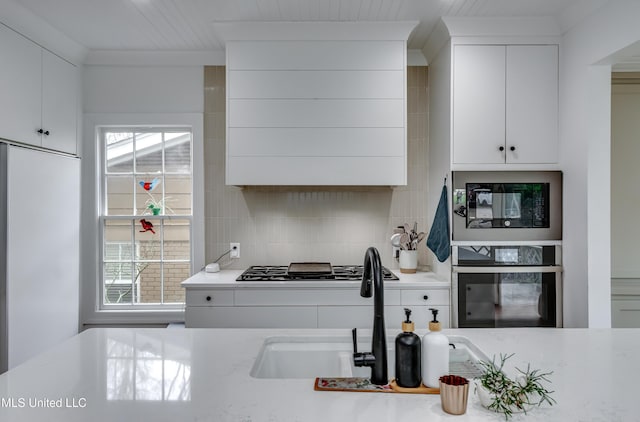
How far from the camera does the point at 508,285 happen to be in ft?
9.05

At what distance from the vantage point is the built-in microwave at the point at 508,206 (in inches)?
109

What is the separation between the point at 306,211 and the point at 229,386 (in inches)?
88.5

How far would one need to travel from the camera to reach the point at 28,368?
4.30 ft

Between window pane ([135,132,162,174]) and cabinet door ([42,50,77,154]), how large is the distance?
445 mm

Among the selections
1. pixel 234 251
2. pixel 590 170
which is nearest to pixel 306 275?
pixel 234 251

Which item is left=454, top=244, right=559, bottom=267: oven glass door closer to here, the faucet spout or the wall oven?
the wall oven

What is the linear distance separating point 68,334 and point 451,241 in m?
2.76

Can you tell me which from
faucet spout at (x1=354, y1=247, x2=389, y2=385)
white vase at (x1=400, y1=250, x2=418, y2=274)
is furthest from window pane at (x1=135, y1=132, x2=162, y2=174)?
faucet spout at (x1=354, y1=247, x2=389, y2=385)

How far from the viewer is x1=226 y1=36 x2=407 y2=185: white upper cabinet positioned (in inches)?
116

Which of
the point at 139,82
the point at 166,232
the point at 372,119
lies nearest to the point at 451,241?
the point at 372,119

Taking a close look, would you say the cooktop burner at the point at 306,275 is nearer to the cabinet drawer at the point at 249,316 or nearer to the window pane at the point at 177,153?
the cabinet drawer at the point at 249,316

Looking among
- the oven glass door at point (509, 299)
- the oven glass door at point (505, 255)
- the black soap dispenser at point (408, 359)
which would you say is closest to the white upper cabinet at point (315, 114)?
the oven glass door at point (505, 255)

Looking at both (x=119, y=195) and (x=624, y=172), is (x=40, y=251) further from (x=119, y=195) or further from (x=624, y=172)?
(x=624, y=172)

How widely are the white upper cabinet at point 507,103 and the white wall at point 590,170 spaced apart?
146 mm
